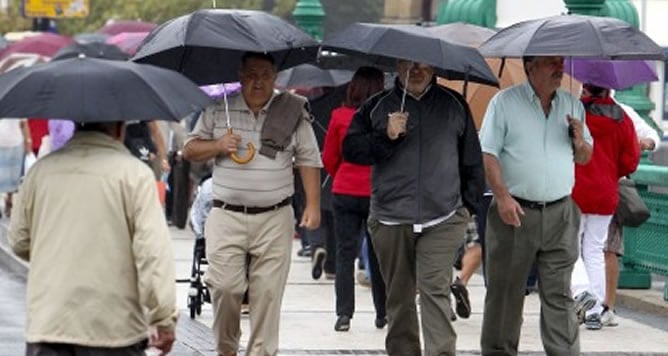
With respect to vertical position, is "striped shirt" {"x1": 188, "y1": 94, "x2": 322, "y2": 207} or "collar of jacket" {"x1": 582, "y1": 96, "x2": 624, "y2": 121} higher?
"striped shirt" {"x1": 188, "y1": 94, "x2": 322, "y2": 207}

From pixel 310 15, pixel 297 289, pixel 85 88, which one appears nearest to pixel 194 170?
pixel 310 15

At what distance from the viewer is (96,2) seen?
52625 millimetres

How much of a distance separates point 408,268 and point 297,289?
5773mm

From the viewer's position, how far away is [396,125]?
34.3 ft

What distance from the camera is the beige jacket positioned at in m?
7.24

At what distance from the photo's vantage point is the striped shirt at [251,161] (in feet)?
33.7

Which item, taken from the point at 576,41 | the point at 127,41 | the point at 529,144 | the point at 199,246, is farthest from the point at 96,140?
the point at 127,41

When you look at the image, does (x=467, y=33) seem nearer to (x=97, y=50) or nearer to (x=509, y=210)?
(x=509, y=210)

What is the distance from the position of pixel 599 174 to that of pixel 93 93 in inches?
240

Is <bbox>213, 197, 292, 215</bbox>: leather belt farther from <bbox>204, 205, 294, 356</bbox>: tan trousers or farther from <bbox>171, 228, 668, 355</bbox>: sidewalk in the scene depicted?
<bbox>171, 228, 668, 355</bbox>: sidewalk

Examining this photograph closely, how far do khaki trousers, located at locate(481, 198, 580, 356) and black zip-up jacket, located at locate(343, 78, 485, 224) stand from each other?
0.27m

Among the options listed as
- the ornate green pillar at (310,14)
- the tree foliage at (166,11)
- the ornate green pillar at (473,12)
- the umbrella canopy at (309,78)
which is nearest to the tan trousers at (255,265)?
the umbrella canopy at (309,78)

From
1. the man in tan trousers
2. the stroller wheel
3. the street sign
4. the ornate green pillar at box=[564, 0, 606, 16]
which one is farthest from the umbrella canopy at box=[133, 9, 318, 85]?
the street sign

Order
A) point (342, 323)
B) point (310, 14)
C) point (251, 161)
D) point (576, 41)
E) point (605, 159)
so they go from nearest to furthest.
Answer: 1. point (251, 161)
2. point (576, 41)
3. point (605, 159)
4. point (342, 323)
5. point (310, 14)
